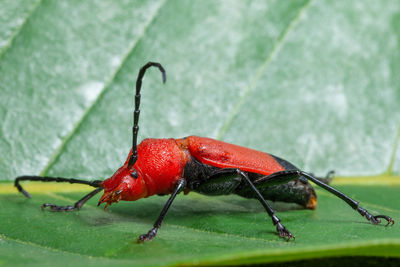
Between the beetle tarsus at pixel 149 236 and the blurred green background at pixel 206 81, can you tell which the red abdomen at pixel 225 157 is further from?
the beetle tarsus at pixel 149 236

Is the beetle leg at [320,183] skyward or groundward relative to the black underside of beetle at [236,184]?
skyward

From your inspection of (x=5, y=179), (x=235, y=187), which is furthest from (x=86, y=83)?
(x=235, y=187)

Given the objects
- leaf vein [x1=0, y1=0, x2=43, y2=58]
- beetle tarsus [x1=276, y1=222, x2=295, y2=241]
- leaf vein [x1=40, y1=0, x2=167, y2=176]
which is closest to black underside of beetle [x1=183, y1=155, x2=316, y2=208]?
beetle tarsus [x1=276, y1=222, x2=295, y2=241]

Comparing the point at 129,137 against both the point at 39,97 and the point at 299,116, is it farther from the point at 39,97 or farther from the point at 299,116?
the point at 299,116

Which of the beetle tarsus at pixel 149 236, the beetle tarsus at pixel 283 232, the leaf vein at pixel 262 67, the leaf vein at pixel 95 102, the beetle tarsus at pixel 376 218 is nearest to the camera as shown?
the beetle tarsus at pixel 149 236

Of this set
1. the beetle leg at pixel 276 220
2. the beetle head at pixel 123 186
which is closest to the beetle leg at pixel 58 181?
the beetle head at pixel 123 186

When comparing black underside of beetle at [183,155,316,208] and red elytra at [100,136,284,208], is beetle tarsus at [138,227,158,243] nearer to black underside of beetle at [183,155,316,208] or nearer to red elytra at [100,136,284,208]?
red elytra at [100,136,284,208]

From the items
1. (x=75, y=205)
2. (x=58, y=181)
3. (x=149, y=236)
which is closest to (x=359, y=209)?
(x=149, y=236)
